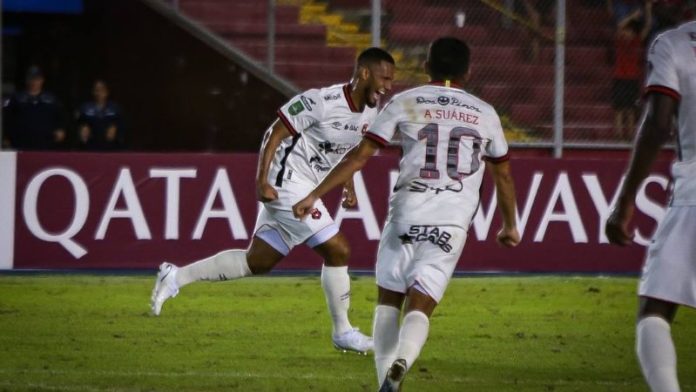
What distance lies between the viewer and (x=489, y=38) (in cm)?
1650

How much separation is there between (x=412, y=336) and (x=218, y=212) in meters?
7.78

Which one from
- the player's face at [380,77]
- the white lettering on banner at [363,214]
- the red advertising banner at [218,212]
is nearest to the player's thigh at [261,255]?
the player's face at [380,77]

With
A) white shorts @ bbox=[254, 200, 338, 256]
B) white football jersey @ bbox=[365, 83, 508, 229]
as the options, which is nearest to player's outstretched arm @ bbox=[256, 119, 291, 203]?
white shorts @ bbox=[254, 200, 338, 256]

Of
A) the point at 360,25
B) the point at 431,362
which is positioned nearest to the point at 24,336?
the point at 431,362

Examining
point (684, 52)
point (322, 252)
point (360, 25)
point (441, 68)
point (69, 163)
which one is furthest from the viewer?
point (360, 25)

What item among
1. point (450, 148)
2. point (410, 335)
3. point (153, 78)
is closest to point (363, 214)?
point (153, 78)

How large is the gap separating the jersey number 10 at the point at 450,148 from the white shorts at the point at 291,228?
280 centimetres

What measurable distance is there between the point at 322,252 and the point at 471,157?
2.95m

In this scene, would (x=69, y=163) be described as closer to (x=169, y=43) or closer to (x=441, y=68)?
(x=169, y=43)

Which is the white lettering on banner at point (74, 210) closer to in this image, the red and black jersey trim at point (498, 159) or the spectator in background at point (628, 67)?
the spectator in background at point (628, 67)

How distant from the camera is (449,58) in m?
7.00

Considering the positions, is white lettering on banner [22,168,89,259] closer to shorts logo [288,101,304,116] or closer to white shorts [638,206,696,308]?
shorts logo [288,101,304,116]

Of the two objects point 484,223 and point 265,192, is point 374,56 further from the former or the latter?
point 484,223

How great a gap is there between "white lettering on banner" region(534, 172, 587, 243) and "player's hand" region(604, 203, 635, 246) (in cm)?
914
